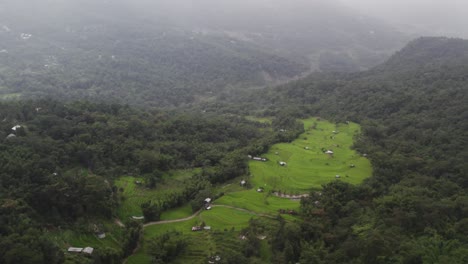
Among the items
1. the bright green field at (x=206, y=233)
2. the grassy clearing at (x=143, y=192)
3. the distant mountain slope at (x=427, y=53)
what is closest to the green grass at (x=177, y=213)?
the grassy clearing at (x=143, y=192)

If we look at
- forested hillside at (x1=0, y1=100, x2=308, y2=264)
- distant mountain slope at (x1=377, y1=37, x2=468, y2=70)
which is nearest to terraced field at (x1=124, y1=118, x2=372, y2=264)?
forested hillside at (x1=0, y1=100, x2=308, y2=264)

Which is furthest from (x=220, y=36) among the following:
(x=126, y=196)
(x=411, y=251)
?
(x=411, y=251)

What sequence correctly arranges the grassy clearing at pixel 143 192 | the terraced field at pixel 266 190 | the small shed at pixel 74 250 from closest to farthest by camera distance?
1. the small shed at pixel 74 250
2. the terraced field at pixel 266 190
3. the grassy clearing at pixel 143 192

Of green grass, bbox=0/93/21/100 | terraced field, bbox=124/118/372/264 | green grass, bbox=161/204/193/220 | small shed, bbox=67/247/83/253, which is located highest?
small shed, bbox=67/247/83/253

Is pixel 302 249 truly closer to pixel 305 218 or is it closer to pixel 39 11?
pixel 305 218

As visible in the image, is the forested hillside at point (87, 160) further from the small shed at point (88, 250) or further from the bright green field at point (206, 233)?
the bright green field at point (206, 233)

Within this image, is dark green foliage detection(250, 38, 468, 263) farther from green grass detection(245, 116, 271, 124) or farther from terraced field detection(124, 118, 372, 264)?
green grass detection(245, 116, 271, 124)
